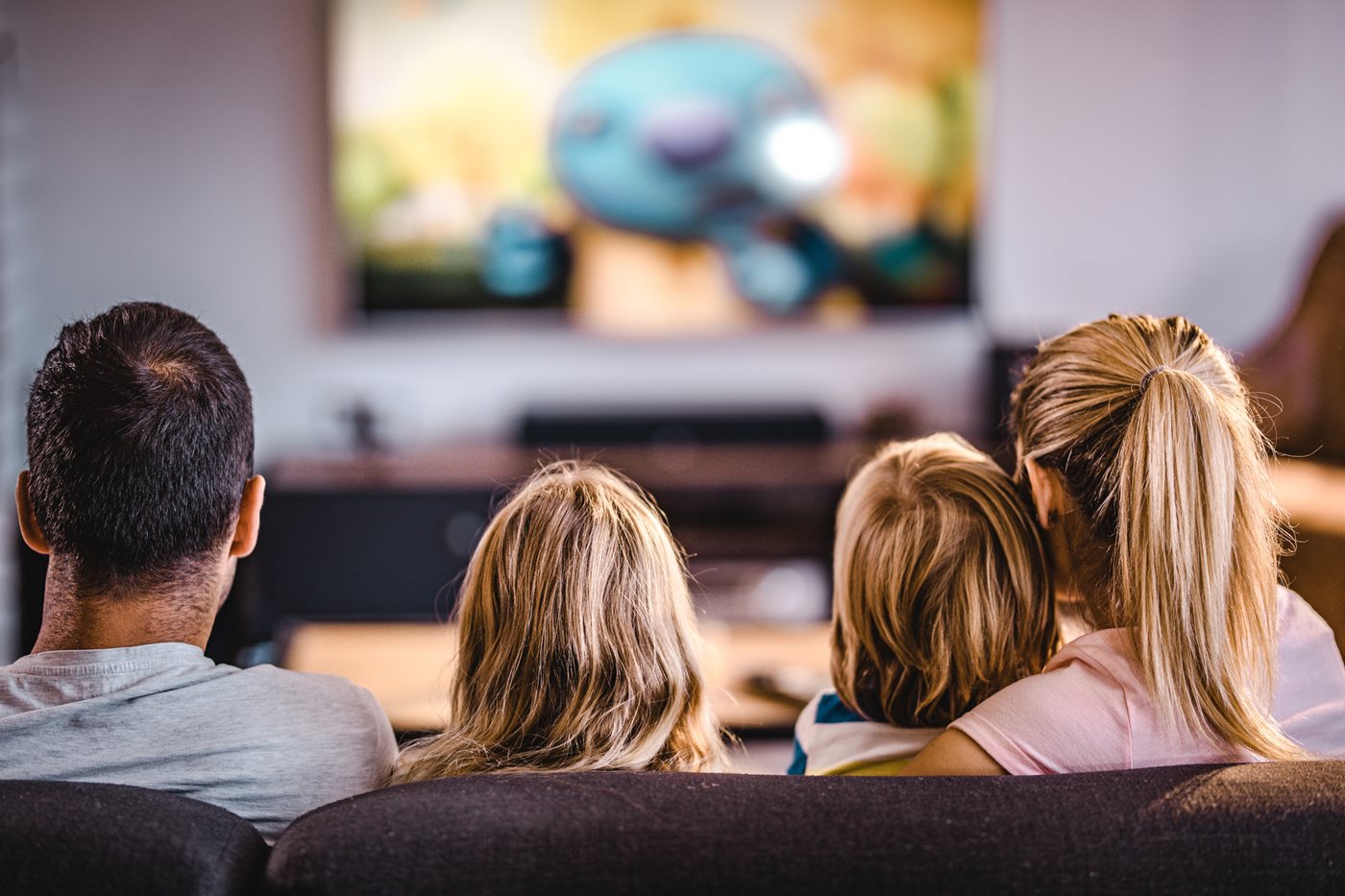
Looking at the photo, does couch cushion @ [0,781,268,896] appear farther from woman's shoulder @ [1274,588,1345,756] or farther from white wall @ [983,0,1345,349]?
white wall @ [983,0,1345,349]

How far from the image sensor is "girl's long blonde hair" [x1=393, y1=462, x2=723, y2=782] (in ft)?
3.18

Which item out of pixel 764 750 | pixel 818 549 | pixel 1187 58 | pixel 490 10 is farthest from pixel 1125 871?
pixel 1187 58

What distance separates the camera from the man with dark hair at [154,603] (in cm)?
85

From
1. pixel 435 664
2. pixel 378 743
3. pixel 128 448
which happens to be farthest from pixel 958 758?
pixel 435 664

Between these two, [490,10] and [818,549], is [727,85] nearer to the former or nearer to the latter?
[490,10]

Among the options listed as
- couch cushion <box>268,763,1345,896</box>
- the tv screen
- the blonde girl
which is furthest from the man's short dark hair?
the tv screen

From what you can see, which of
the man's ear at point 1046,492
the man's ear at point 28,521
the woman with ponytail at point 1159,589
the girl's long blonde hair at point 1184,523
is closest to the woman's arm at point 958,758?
the woman with ponytail at point 1159,589

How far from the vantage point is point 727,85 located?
3.31 m

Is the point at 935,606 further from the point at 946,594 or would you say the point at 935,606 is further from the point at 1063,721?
the point at 1063,721

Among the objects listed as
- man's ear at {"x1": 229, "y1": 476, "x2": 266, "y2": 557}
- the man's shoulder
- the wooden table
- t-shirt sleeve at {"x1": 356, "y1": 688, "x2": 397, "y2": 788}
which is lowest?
the wooden table

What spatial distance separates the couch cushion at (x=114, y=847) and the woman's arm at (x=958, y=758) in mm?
488

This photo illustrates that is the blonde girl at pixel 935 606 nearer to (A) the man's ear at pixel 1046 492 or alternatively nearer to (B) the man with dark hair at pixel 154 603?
(A) the man's ear at pixel 1046 492

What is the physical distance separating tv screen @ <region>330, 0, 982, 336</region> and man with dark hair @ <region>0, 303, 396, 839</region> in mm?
2364

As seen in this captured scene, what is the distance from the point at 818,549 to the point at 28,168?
240 cm
